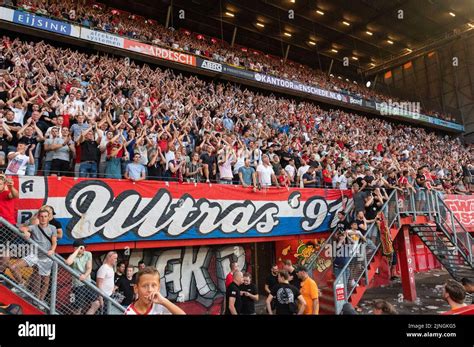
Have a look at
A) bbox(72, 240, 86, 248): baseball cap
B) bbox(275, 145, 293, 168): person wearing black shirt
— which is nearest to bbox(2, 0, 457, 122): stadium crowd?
bbox(275, 145, 293, 168): person wearing black shirt

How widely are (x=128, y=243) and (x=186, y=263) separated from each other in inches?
95.4

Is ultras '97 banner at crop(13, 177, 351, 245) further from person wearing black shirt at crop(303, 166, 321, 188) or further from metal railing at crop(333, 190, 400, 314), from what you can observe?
metal railing at crop(333, 190, 400, 314)

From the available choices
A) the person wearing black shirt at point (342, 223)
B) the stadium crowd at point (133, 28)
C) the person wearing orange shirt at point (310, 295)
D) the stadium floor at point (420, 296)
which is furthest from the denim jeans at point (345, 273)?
the stadium crowd at point (133, 28)

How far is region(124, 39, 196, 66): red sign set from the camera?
16984 mm

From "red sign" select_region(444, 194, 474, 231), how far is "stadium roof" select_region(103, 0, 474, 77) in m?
19.2

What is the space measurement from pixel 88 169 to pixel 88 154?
0.34 meters

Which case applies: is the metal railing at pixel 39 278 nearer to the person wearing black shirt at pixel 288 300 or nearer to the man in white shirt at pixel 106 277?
the man in white shirt at pixel 106 277

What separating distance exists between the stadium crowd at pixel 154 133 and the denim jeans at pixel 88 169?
0.07 feet

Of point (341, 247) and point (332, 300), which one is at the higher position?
point (341, 247)

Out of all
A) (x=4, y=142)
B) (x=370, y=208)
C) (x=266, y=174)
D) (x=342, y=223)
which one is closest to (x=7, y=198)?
(x=4, y=142)

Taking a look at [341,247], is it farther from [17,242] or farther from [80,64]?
[80,64]

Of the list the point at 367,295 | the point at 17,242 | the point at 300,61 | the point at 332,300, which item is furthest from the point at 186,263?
the point at 300,61

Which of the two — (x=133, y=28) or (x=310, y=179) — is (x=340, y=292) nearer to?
(x=310, y=179)
